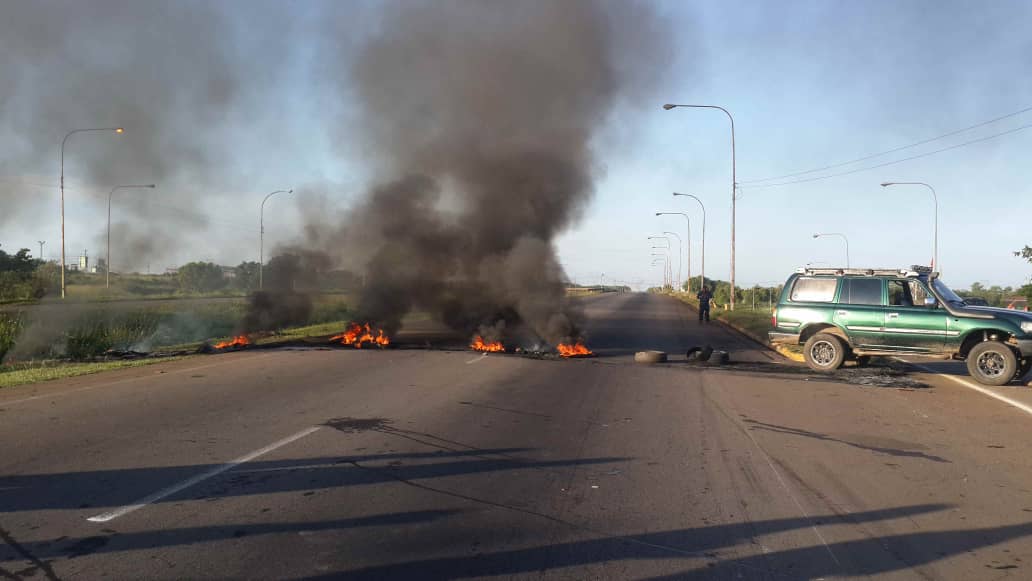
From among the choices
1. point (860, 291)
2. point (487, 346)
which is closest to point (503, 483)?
point (860, 291)

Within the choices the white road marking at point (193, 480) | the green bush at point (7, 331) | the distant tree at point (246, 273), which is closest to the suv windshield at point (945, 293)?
the white road marking at point (193, 480)

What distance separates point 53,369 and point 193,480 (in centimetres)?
966

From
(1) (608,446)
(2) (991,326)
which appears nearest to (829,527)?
(1) (608,446)

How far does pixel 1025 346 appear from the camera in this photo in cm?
1191

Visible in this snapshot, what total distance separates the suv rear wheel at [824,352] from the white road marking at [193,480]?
9.81 m

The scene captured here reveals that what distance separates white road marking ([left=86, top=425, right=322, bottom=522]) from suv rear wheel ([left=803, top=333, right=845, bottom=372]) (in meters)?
9.81

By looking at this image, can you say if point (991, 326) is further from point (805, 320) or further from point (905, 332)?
point (805, 320)

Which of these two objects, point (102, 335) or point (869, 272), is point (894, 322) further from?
point (102, 335)

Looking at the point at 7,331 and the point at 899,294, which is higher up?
the point at 899,294

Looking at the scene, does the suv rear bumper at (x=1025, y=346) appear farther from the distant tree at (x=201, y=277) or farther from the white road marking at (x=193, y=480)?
the distant tree at (x=201, y=277)

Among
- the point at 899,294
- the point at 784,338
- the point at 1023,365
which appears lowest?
the point at 1023,365

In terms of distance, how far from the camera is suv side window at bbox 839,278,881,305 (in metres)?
13.3

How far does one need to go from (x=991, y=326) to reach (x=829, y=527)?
30.3ft

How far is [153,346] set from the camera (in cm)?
2034
